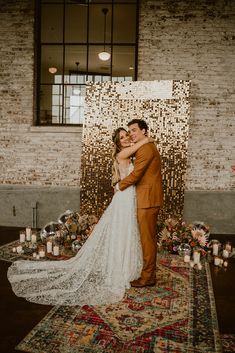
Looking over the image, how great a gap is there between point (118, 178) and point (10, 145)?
12.6ft

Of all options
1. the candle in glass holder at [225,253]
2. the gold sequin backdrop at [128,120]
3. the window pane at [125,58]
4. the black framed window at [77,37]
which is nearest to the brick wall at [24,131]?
the black framed window at [77,37]

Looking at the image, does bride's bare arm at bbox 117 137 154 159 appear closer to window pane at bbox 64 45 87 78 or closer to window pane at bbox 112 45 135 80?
window pane at bbox 64 45 87 78

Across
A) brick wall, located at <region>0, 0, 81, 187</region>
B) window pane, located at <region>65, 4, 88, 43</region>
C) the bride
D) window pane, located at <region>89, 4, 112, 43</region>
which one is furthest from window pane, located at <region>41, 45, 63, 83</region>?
the bride

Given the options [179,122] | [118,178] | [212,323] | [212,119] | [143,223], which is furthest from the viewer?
[212,119]

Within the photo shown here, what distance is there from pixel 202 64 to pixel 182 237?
3.51 meters

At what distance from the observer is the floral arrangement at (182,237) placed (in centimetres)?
556

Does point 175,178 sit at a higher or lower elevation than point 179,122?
lower

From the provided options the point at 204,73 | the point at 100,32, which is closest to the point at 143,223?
the point at 204,73

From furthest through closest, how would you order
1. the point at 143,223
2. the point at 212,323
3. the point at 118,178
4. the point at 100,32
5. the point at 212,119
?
the point at 100,32, the point at 212,119, the point at 118,178, the point at 143,223, the point at 212,323

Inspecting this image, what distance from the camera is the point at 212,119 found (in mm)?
7031

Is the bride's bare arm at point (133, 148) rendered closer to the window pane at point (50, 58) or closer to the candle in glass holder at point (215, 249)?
the candle in glass holder at point (215, 249)

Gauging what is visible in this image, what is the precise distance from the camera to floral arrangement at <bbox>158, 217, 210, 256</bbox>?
18.2ft

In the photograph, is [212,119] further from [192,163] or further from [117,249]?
[117,249]

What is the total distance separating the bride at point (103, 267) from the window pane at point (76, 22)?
5686mm
